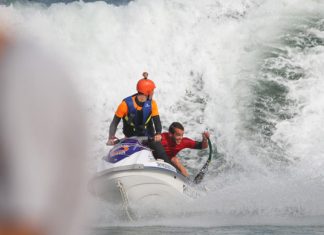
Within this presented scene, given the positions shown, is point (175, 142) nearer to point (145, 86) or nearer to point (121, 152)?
point (145, 86)

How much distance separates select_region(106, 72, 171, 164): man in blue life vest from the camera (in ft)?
25.9

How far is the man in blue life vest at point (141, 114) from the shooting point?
7.89 m

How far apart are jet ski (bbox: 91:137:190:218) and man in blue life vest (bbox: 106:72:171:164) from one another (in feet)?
0.62

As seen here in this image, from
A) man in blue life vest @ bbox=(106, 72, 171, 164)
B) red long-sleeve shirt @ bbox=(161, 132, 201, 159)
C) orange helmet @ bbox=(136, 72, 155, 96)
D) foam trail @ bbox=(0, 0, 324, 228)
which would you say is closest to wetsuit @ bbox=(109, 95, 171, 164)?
man in blue life vest @ bbox=(106, 72, 171, 164)

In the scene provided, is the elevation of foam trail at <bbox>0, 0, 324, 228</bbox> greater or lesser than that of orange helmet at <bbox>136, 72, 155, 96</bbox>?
greater

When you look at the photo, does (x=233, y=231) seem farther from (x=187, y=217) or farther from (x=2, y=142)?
(x=2, y=142)

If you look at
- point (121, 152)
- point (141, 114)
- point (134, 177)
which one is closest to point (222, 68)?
point (141, 114)

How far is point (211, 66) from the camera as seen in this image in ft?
51.4

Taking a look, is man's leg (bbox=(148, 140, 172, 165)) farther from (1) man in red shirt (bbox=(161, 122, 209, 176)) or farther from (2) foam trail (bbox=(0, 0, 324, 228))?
(2) foam trail (bbox=(0, 0, 324, 228))

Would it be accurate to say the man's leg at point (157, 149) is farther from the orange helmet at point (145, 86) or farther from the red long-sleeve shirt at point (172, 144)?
the orange helmet at point (145, 86)

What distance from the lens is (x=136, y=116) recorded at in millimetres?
8016

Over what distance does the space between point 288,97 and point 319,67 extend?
4.32 ft

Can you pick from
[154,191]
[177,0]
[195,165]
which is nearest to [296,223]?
[154,191]

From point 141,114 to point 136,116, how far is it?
6 centimetres
